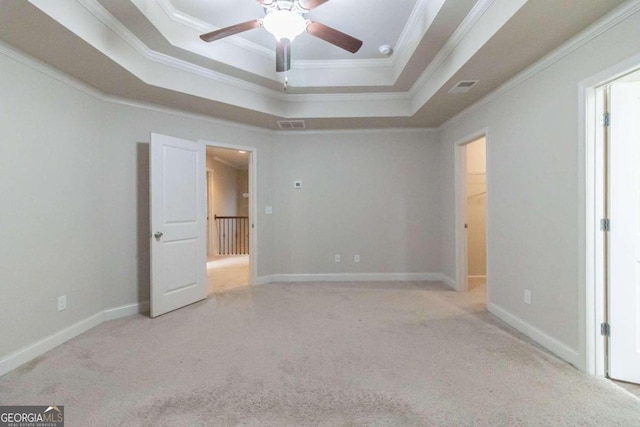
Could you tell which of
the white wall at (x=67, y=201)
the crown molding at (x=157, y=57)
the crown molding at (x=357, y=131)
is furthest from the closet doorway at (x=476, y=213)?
the white wall at (x=67, y=201)

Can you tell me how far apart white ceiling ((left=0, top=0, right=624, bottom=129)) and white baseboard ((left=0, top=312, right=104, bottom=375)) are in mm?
2265

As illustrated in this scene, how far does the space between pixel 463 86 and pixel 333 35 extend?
1646mm

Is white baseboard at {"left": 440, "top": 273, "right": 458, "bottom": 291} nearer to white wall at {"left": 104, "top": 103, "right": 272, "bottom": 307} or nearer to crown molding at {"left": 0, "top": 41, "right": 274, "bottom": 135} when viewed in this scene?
crown molding at {"left": 0, "top": 41, "right": 274, "bottom": 135}

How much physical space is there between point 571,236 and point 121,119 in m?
4.31

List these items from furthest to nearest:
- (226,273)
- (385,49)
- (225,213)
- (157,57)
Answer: (225,213) < (226,273) < (385,49) < (157,57)

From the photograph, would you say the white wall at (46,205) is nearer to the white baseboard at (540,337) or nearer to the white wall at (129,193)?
the white wall at (129,193)

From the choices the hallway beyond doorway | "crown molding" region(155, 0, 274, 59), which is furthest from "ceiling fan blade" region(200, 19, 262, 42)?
the hallway beyond doorway

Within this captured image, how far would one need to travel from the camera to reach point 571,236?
88.8 inches

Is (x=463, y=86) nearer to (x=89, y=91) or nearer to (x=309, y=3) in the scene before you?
(x=309, y=3)

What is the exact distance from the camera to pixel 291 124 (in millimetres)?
4402

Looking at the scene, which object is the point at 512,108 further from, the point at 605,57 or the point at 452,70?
the point at 605,57

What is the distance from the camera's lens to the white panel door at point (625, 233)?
6.55 ft

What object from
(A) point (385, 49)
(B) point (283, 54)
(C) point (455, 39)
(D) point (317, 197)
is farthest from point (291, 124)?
(C) point (455, 39)

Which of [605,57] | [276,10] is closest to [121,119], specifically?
[276,10]
